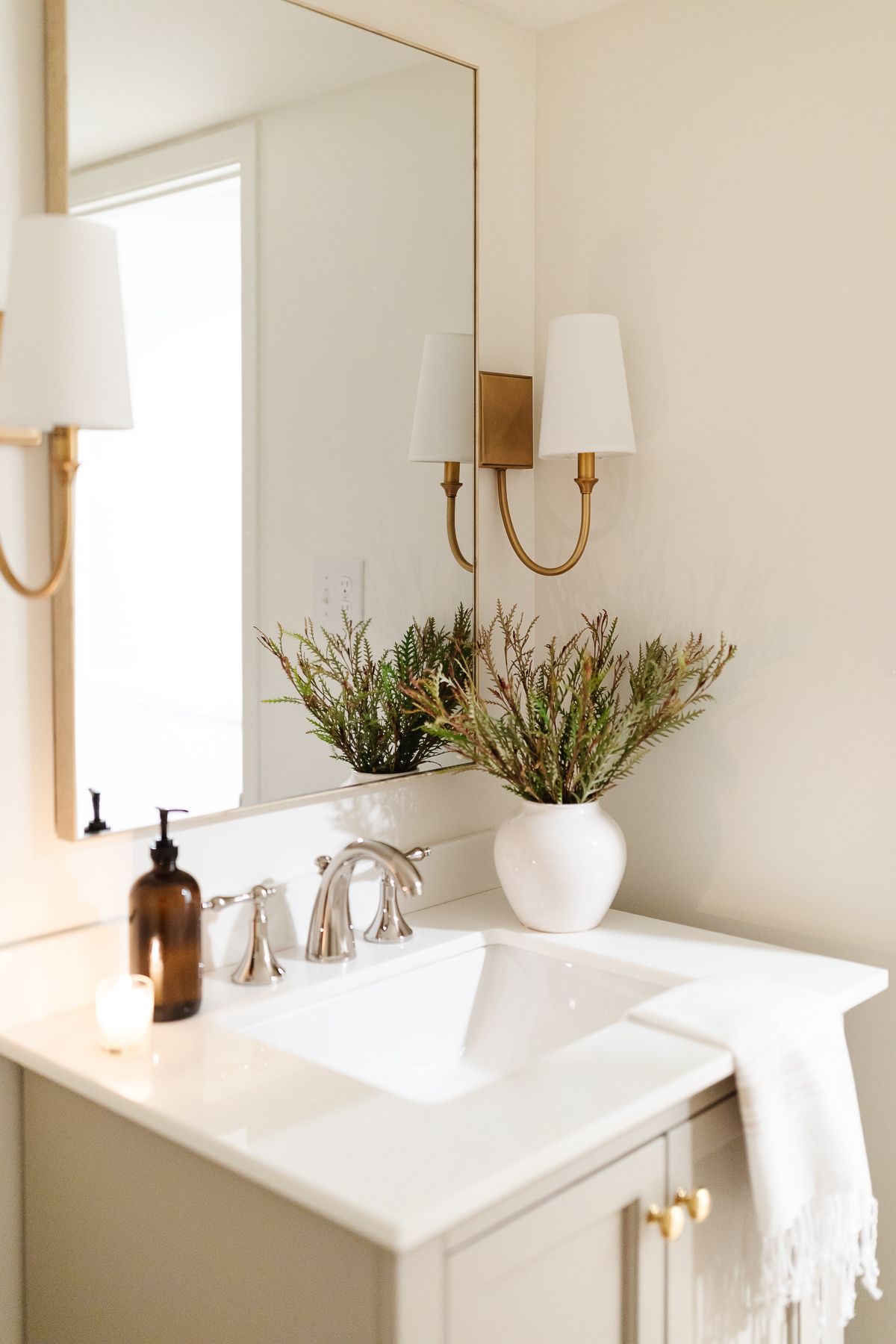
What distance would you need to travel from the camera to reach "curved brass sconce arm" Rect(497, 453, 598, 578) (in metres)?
1.68

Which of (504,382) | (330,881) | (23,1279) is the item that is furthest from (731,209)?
(23,1279)

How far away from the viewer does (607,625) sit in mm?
1809

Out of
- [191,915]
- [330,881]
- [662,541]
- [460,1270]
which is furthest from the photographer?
[662,541]

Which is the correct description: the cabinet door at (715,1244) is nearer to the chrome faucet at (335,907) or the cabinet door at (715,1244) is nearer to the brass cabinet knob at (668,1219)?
the brass cabinet knob at (668,1219)

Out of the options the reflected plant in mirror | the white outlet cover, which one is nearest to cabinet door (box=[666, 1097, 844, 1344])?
the reflected plant in mirror

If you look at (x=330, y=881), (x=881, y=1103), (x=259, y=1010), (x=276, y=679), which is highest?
(x=276, y=679)

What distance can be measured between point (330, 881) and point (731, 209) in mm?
1018

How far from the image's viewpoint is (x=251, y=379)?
57.8 inches

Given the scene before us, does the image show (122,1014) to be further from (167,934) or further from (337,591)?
(337,591)

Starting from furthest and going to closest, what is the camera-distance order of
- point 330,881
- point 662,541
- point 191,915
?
point 662,541 → point 330,881 → point 191,915

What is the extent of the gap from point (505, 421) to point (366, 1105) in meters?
1.03

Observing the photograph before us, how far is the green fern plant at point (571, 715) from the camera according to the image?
1.57 metres

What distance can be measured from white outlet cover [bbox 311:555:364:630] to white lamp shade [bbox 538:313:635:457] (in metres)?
0.33

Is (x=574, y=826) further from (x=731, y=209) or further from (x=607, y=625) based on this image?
(x=731, y=209)
